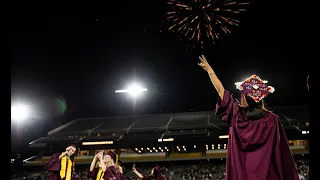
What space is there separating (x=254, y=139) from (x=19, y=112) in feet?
47.0

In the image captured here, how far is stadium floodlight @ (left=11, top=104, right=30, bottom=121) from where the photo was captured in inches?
571

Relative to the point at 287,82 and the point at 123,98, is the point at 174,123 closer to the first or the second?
the point at 123,98

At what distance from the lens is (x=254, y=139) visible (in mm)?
2396

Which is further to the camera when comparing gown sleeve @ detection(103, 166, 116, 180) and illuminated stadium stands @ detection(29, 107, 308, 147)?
illuminated stadium stands @ detection(29, 107, 308, 147)

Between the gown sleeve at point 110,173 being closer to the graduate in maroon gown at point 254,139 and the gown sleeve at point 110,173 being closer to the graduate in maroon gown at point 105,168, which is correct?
the graduate in maroon gown at point 105,168

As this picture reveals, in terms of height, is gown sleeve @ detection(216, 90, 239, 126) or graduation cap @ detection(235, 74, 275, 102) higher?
graduation cap @ detection(235, 74, 275, 102)

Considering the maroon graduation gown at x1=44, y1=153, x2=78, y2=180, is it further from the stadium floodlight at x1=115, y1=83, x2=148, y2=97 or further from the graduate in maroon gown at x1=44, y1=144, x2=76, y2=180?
the stadium floodlight at x1=115, y1=83, x2=148, y2=97

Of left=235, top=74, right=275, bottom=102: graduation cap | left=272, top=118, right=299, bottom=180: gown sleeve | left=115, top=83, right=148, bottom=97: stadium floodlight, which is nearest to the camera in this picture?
left=272, top=118, right=299, bottom=180: gown sleeve

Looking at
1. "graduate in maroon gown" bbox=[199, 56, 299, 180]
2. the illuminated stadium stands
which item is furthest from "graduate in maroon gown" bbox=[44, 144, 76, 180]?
the illuminated stadium stands

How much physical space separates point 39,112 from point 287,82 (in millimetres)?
11784

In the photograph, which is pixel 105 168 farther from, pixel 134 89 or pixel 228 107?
pixel 134 89

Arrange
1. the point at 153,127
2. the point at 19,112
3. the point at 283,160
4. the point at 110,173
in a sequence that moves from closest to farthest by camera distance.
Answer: the point at 283,160 → the point at 110,173 → the point at 19,112 → the point at 153,127

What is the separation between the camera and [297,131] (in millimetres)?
15852

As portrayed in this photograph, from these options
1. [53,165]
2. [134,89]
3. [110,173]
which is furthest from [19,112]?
[110,173]
